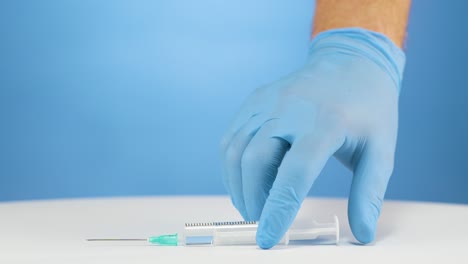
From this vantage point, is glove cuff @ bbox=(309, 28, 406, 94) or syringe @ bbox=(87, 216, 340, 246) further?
glove cuff @ bbox=(309, 28, 406, 94)

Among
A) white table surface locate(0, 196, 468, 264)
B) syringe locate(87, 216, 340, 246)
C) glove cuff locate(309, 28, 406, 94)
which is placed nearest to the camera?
white table surface locate(0, 196, 468, 264)

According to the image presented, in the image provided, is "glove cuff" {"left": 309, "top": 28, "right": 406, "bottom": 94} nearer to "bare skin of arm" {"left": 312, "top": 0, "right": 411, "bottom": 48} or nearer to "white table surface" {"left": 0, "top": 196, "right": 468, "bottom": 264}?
"bare skin of arm" {"left": 312, "top": 0, "right": 411, "bottom": 48}

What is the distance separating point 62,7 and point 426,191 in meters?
1.30

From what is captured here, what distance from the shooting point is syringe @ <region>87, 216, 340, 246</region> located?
78 centimetres

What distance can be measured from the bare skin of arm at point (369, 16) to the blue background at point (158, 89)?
838 millimetres

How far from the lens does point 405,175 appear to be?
80.7 inches

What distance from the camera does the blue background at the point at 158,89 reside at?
6.61ft

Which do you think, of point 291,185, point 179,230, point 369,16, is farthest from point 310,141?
point 369,16

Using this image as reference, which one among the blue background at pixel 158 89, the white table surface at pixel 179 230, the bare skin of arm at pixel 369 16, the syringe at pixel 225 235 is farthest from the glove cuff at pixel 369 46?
the blue background at pixel 158 89

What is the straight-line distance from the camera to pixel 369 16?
1.16 metres

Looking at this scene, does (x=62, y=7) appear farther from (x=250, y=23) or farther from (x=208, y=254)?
(x=208, y=254)

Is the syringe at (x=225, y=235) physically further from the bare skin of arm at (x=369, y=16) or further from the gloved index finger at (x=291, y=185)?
the bare skin of arm at (x=369, y=16)

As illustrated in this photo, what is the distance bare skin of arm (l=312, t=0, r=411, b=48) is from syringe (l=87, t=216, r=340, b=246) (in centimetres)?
48

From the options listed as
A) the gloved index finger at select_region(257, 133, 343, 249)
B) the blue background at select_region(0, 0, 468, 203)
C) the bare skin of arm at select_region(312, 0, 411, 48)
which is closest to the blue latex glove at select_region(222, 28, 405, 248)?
the gloved index finger at select_region(257, 133, 343, 249)
